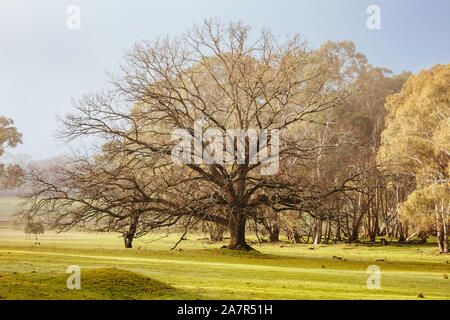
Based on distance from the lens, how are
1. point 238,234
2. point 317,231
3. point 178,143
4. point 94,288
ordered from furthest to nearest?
1. point 317,231
2. point 238,234
3. point 178,143
4. point 94,288

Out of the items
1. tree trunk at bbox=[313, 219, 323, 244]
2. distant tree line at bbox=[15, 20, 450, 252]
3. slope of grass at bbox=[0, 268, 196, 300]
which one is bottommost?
tree trunk at bbox=[313, 219, 323, 244]

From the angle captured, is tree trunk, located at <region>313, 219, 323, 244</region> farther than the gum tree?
Yes

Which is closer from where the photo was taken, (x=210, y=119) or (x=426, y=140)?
(x=210, y=119)

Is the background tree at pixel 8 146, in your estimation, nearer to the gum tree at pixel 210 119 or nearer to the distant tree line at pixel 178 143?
the distant tree line at pixel 178 143

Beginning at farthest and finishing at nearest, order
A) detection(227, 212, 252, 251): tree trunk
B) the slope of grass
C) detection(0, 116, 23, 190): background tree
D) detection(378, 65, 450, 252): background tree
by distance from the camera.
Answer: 1. detection(0, 116, 23, 190): background tree
2. detection(378, 65, 450, 252): background tree
3. detection(227, 212, 252, 251): tree trunk
4. the slope of grass

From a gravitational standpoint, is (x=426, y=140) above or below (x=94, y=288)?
above

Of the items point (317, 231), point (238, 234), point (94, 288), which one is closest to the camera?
point (94, 288)

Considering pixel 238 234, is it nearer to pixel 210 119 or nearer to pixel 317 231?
pixel 210 119

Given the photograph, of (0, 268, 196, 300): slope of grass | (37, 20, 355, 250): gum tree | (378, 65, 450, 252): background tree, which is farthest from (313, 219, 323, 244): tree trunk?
(0, 268, 196, 300): slope of grass

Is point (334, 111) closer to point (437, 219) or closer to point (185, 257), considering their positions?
point (437, 219)

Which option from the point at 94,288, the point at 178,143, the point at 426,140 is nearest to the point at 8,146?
the point at 178,143

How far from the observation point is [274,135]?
78.4 feet

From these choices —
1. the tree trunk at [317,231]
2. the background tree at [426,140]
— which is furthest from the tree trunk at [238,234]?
the tree trunk at [317,231]

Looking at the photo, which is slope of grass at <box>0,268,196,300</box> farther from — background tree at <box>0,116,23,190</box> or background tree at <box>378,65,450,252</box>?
background tree at <box>0,116,23,190</box>
